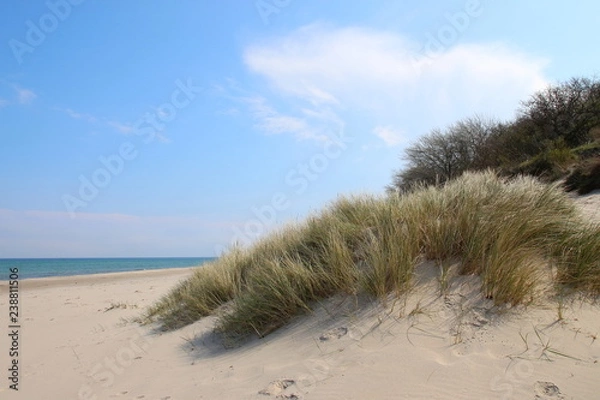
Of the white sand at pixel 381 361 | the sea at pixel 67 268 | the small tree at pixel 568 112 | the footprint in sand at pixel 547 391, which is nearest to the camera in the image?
the footprint in sand at pixel 547 391

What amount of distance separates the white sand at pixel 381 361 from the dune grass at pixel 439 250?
207 millimetres

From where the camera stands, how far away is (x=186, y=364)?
418cm

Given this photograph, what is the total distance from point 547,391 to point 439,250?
1807mm

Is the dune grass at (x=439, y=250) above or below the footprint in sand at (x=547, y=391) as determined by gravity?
above

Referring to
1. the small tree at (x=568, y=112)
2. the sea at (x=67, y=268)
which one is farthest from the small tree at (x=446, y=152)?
the sea at (x=67, y=268)

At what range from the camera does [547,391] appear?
2484 mm

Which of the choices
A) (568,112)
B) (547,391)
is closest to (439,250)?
(547,391)

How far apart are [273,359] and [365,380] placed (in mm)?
1022

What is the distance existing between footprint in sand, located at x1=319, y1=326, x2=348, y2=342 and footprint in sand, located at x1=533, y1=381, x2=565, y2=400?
1.51 m

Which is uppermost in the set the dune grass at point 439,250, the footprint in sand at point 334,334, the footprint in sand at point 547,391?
the dune grass at point 439,250

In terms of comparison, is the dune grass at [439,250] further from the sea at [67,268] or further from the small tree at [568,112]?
the small tree at [568,112]

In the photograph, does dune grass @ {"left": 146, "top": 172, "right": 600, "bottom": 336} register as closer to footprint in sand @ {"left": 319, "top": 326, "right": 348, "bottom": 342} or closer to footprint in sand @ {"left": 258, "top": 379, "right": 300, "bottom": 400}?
footprint in sand @ {"left": 319, "top": 326, "right": 348, "bottom": 342}

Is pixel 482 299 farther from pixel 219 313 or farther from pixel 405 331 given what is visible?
pixel 219 313

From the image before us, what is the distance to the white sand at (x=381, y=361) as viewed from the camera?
2.67 metres
